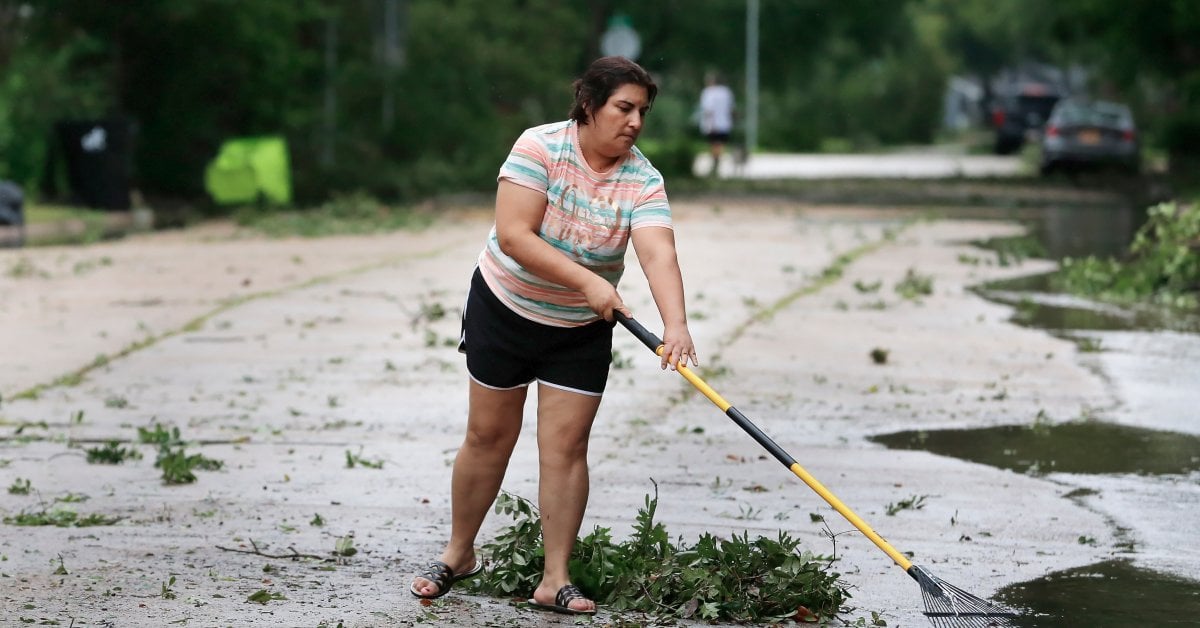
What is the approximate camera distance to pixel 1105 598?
5504 millimetres

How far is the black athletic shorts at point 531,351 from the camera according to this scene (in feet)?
17.2

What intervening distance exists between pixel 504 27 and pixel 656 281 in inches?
1011

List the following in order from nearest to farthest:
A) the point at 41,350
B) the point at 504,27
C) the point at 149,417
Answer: the point at 149,417
the point at 41,350
the point at 504,27

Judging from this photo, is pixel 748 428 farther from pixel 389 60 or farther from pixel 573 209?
pixel 389 60

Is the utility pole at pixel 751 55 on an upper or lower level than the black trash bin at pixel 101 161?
upper

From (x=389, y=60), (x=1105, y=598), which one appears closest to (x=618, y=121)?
(x=1105, y=598)

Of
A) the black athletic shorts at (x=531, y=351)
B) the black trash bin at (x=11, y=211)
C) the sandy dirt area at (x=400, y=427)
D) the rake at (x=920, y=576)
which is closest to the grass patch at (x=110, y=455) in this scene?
the sandy dirt area at (x=400, y=427)

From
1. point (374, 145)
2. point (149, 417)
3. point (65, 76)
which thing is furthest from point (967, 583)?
point (374, 145)

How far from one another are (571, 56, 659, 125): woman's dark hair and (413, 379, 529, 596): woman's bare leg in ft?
2.78

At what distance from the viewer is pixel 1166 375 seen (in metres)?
10.0

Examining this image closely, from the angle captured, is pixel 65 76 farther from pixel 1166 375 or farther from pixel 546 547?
pixel 546 547

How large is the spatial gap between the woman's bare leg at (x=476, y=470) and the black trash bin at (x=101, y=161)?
18.2 m

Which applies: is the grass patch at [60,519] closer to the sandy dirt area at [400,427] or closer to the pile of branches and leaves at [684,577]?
the sandy dirt area at [400,427]

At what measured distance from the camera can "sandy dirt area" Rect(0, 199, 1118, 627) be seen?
559cm
